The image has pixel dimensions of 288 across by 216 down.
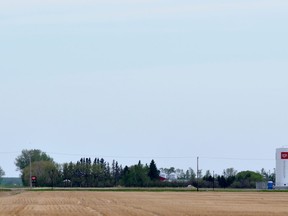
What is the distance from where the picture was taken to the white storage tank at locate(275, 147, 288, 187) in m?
146

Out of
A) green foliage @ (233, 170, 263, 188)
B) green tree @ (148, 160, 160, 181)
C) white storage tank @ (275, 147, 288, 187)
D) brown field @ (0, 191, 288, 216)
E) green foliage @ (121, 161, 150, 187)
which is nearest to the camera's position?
brown field @ (0, 191, 288, 216)

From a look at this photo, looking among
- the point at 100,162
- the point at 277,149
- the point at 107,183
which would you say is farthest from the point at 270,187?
the point at 100,162

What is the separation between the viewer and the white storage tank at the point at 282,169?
146 m

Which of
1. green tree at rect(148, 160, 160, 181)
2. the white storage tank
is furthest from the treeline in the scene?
the white storage tank

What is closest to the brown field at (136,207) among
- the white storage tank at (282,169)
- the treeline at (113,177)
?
the white storage tank at (282,169)

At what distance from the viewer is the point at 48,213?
165 ft

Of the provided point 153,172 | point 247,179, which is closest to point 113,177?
point 153,172

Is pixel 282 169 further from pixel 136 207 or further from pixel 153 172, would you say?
pixel 136 207

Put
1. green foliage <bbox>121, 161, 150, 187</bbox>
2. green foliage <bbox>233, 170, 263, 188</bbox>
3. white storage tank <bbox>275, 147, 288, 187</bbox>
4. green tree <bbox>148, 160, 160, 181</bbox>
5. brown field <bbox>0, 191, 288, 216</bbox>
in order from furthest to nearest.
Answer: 1. green tree <bbox>148, 160, 160, 181</bbox>
2. green foliage <bbox>121, 161, 150, 187</bbox>
3. green foliage <bbox>233, 170, 263, 188</bbox>
4. white storage tank <bbox>275, 147, 288, 187</bbox>
5. brown field <bbox>0, 191, 288, 216</bbox>

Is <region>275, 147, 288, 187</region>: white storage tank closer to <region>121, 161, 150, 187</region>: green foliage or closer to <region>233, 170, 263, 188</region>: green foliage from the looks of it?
<region>233, 170, 263, 188</region>: green foliage

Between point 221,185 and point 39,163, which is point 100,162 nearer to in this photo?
point 39,163

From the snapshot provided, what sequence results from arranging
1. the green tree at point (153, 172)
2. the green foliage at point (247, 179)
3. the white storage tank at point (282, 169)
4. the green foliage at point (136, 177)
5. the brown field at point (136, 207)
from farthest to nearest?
1. the green tree at point (153, 172)
2. the green foliage at point (136, 177)
3. the green foliage at point (247, 179)
4. the white storage tank at point (282, 169)
5. the brown field at point (136, 207)

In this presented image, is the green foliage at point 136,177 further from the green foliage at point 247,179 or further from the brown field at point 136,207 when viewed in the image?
the brown field at point 136,207

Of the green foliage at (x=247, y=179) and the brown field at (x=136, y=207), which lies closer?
the brown field at (x=136, y=207)
